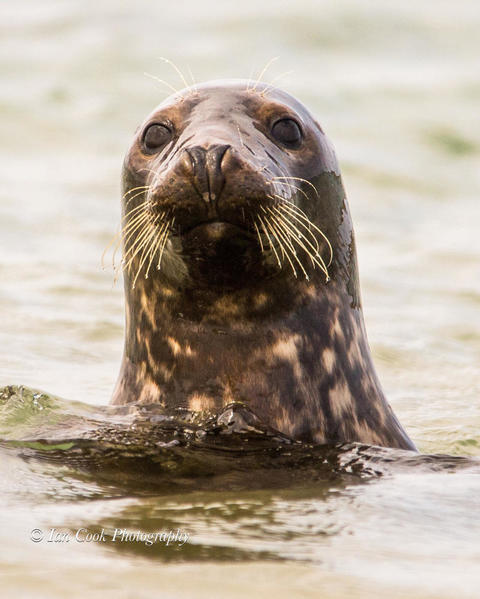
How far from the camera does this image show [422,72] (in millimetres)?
16625

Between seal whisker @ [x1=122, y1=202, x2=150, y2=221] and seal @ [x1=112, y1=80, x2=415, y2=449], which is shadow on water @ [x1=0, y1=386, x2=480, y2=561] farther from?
seal whisker @ [x1=122, y1=202, x2=150, y2=221]

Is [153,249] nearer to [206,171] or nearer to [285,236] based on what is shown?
[285,236]

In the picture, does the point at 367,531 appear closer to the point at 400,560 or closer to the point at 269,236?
the point at 400,560

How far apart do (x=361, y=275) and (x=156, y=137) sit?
18.5ft

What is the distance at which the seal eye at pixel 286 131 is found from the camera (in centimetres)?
451

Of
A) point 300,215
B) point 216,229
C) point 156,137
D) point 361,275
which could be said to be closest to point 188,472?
point 216,229

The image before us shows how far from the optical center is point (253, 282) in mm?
4273

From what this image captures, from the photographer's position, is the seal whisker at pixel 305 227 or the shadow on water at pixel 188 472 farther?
the seal whisker at pixel 305 227

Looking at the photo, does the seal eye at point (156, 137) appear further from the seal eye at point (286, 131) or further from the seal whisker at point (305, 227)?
the seal whisker at point (305, 227)

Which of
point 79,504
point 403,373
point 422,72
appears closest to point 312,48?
point 422,72

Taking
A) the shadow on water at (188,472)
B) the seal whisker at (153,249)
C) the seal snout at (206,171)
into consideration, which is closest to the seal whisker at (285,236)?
the seal snout at (206,171)

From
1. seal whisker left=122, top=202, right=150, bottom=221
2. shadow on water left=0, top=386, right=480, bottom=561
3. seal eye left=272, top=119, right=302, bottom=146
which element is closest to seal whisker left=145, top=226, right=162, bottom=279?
seal whisker left=122, top=202, right=150, bottom=221

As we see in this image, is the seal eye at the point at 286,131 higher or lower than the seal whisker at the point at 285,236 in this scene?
higher

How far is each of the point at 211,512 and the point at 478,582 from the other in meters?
0.78
